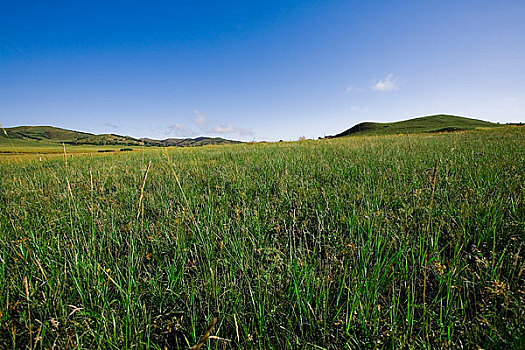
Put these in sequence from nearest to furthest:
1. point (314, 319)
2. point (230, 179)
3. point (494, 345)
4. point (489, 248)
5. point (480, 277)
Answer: point (494, 345)
point (314, 319)
point (480, 277)
point (489, 248)
point (230, 179)

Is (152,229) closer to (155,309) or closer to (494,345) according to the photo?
(155,309)

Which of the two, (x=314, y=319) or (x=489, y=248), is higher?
(x=489, y=248)

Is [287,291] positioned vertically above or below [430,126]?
below

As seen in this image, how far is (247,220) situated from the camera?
2023 mm

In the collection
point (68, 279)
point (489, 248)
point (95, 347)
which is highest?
point (489, 248)

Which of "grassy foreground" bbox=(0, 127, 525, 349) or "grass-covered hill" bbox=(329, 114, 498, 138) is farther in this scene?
"grass-covered hill" bbox=(329, 114, 498, 138)

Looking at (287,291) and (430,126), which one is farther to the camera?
(430,126)

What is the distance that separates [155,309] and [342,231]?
1.42 meters

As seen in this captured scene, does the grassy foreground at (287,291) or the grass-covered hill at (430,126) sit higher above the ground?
the grass-covered hill at (430,126)

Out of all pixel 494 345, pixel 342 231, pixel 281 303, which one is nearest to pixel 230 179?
pixel 342 231

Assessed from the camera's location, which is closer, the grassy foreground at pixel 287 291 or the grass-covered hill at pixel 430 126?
the grassy foreground at pixel 287 291

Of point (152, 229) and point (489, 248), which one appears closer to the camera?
point (489, 248)

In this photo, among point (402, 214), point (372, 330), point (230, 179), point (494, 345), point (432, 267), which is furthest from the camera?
point (230, 179)

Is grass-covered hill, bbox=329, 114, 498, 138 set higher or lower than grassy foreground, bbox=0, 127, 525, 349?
higher
